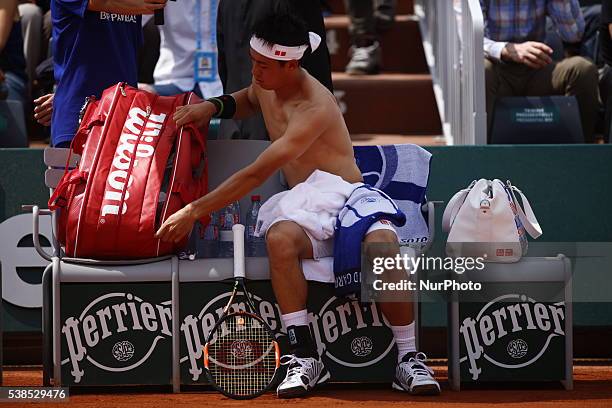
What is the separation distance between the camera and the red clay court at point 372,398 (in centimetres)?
557

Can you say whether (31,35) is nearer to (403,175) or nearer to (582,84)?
(582,84)

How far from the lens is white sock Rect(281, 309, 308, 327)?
18.7ft

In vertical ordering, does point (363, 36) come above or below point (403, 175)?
below

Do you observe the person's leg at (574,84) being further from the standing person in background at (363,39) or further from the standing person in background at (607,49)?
the standing person in background at (363,39)

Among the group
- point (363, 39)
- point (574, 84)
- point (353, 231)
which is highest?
point (353, 231)

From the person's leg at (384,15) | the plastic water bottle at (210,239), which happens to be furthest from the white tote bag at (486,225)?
the person's leg at (384,15)

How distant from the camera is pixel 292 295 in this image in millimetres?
5695

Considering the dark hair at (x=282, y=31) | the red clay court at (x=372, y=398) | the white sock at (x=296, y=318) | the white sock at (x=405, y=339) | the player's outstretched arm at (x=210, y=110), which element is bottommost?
the red clay court at (x=372, y=398)

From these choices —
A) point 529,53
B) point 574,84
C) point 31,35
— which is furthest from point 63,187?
point 31,35

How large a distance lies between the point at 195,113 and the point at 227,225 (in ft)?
1.88

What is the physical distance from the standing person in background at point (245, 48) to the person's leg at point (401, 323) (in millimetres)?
1237

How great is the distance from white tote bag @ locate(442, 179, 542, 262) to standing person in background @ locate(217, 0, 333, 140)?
112 cm

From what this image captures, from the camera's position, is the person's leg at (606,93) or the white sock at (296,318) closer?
the white sock at (296,318)

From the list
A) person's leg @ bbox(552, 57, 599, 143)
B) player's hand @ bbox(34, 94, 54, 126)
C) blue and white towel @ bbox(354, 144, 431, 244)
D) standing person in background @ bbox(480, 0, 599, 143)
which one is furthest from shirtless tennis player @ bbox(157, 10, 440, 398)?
person's leg @ bbox(552, 57, 599, 143)
